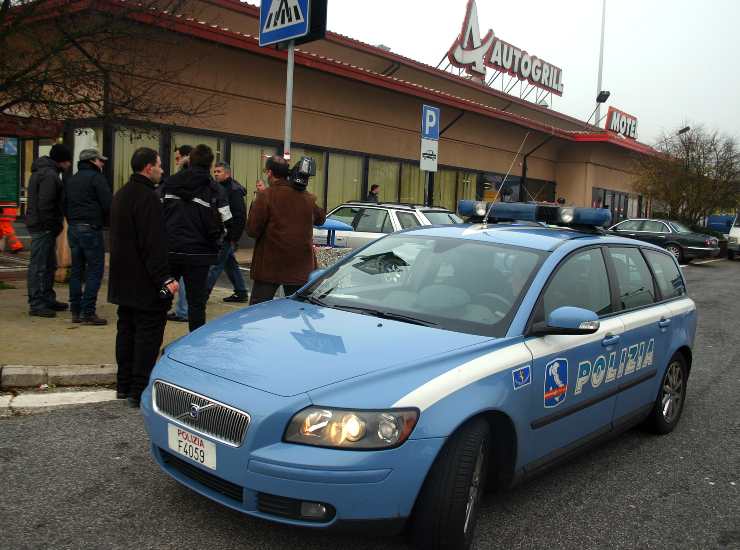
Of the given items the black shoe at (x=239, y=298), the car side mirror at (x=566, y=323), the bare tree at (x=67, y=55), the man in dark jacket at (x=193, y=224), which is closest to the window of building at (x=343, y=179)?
the black shoe at (x=239, y=298)

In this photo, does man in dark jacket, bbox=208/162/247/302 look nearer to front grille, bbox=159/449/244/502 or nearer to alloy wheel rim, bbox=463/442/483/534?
front grille, bbox=159/449/244/502

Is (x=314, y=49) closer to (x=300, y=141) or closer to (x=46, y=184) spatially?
(x=300, y=141)

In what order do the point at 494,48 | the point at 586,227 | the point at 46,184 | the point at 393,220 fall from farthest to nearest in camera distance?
the point at 494,48, the point at 393,220, the point at 46,184, the point at 586,227

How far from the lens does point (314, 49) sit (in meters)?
18.3

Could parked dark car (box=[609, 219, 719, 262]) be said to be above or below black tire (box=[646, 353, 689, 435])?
above

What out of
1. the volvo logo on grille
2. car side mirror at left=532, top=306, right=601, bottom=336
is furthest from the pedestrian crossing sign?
the volvo logo on grille

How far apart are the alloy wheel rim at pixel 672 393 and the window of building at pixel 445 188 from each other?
18.3 meters

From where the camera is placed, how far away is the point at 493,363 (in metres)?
3.18

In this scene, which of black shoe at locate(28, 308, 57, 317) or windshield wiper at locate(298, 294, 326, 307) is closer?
windshield wiper at locate(298, 294, 326, 307)

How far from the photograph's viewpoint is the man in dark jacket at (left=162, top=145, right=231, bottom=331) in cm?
546

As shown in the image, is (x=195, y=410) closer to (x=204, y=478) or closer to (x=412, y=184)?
(x=204, y=478)

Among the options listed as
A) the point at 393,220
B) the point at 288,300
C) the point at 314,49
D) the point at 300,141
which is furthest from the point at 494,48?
the point at 288,300

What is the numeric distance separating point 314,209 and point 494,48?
23779 millimetres

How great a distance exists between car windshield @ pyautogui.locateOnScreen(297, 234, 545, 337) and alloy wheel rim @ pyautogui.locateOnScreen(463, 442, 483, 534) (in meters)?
0.66
